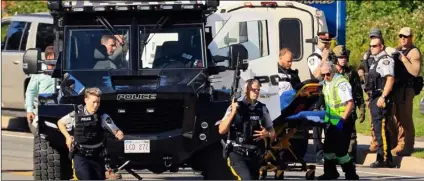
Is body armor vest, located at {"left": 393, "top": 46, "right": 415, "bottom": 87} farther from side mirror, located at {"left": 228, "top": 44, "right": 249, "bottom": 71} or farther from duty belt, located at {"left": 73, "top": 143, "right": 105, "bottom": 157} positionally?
duty belt, located at {"left": 73, "top": 143, "right": 105, "bottom": 157}

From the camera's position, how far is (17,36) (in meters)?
20.6

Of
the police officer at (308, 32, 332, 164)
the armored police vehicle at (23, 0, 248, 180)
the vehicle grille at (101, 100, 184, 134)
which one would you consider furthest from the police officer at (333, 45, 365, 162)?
the vehicle grille at (101, 100, 184, 134)

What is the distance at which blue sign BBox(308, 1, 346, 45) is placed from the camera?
22.5 metres

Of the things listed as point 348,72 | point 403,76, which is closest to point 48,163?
point 348,72

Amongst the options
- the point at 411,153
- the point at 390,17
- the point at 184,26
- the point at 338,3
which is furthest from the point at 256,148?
the point at 390,17

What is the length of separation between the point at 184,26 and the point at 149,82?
99 cm

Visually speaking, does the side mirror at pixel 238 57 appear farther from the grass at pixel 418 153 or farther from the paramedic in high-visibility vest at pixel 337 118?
the grass at pixel 418 153

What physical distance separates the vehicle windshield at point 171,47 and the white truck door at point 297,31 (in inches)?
237

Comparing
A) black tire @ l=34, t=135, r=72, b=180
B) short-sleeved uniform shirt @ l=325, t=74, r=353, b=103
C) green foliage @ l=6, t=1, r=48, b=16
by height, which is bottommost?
black tire @ l=34, t=135, r=72, b=180

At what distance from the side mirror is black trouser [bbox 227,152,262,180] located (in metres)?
1.69

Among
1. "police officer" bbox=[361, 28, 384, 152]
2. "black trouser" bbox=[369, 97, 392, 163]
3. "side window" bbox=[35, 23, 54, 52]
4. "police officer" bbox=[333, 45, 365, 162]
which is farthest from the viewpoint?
"side window" bbox=[35, 23, 54, 52]

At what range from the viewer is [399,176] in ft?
49.6

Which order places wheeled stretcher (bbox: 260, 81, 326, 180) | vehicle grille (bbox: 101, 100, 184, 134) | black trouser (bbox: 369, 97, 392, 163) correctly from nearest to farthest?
1. vehicle grille (bbox: 101, 100, 184, 134)
2. wheeled stretcher (bbox: 260, 81, 326, 180)
3. black trouser (bbox: 369, 97, 392, 163)

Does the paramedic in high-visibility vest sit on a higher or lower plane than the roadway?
higher
